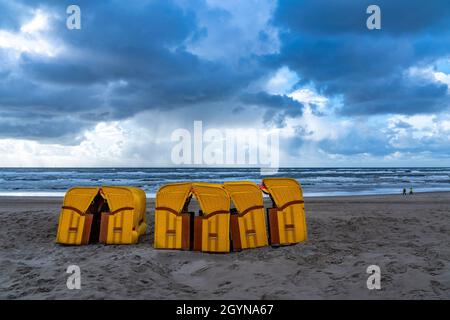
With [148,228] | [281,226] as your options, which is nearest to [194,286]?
[281,226]

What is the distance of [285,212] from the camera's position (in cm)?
789

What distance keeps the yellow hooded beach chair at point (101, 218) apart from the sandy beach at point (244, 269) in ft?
0.89

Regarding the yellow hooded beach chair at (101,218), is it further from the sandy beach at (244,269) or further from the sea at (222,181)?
the sea at (222,181)

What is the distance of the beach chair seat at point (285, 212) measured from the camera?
7.82 metres

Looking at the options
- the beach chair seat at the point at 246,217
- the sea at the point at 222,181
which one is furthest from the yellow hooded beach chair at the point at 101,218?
the sea at the point at 222,181

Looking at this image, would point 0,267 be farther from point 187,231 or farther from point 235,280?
point 235,280

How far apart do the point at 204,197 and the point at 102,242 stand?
2.57 m

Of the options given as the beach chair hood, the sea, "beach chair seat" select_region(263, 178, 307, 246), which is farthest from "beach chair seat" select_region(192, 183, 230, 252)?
the sea

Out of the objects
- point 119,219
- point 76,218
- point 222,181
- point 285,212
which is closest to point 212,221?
point 285,212

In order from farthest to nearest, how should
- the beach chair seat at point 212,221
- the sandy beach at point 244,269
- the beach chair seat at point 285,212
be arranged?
1. the beach chair seat at point 285,212
2. the beach chair seat at point 212,221
3. the sandy beach at point 244,269

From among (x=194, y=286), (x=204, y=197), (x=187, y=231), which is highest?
(x=204, y=197)

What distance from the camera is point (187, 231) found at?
7.64 metres

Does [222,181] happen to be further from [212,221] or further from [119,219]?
[212,221]

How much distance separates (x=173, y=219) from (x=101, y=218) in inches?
68.4
